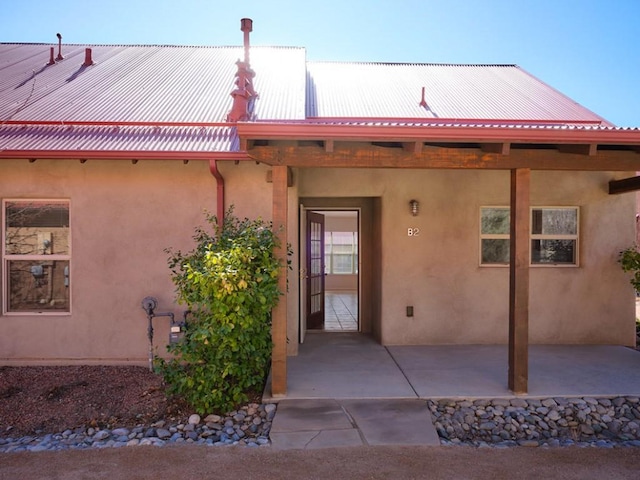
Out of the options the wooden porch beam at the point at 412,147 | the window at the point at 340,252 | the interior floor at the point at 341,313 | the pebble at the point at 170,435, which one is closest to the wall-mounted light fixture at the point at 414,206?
the wooden porch beam at the point at 412,147

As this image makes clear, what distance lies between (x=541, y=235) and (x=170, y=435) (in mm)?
5911

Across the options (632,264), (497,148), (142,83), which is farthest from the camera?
Result: (142,83)

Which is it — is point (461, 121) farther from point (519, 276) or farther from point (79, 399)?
point (79, 399)

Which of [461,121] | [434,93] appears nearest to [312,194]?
[461,121]

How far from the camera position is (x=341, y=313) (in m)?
9.75

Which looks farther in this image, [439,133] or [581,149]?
[581,149]

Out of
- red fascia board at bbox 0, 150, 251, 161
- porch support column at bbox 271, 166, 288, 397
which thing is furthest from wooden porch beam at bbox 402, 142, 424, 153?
red fascia board at bbox 0, 150, 251, 161

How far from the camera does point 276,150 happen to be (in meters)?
4.38

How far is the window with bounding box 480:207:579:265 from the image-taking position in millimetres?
6824

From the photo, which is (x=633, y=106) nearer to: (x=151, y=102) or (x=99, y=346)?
(x=151, y=102)

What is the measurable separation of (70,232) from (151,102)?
8.24 ft

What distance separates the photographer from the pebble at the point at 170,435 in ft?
12.5

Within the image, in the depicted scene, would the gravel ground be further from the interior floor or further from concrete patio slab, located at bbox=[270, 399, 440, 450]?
the interior floor

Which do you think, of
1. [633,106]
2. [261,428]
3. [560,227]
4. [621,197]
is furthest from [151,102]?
[633,106]
